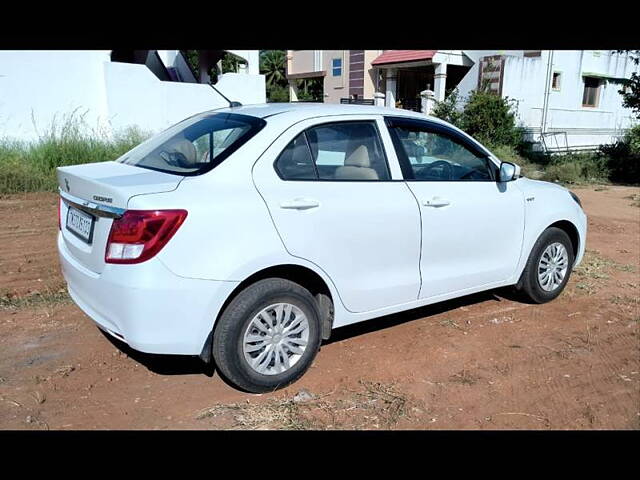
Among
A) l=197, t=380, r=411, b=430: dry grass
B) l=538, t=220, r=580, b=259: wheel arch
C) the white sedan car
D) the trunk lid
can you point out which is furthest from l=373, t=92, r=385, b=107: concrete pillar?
l=197, t=380, r=411, b=430: dry grass

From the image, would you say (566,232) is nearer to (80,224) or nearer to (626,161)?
(80,224)

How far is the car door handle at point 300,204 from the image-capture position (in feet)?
10.7

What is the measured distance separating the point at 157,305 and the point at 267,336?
28.3 inches

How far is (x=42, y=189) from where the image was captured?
938 cm

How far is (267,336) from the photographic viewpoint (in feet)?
10.8

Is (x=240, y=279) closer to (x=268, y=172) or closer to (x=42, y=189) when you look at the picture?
(x=268, y=172)

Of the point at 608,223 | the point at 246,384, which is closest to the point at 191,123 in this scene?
the point at 246,384

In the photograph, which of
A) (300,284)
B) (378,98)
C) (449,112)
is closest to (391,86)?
(378,98)

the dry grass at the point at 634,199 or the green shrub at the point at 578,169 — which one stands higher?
the green shrub at the point at 578,169

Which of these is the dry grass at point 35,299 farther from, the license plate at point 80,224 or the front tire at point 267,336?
the front tire at point 267,336

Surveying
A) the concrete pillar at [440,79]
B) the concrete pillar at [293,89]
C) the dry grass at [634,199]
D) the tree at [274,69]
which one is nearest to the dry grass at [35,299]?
the dry grass at [634,199]

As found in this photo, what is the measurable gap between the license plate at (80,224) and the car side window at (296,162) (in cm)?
117

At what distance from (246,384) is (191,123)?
193 centimetres

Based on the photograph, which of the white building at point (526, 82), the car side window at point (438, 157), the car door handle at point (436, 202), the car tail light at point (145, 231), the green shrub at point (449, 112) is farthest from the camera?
the white building at point (526, 82)
